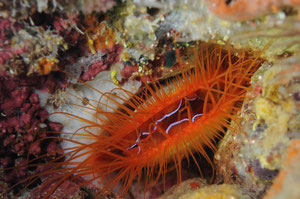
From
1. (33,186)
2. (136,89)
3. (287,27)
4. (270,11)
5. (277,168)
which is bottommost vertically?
(277,168)

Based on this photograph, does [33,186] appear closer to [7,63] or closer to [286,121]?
[7,63]

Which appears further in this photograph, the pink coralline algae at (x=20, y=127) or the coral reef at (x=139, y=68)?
the pink coralline algae at (x=20, y=127)

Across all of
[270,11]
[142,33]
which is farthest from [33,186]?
[270,11]

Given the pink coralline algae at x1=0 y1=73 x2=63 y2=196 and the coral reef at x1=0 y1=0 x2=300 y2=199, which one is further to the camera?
the pink coralline algae at x1=0 y1=73 x2=63 y2=196

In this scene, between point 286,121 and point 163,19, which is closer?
point 286,121

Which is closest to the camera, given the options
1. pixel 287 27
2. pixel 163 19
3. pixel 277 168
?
pixel 287 27

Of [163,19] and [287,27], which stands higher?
[163,19]

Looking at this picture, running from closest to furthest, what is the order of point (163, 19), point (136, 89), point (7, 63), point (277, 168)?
1. point (277, 168)
2. point (7, 63)
3. point (163, 19)
4. point (136, 89)
